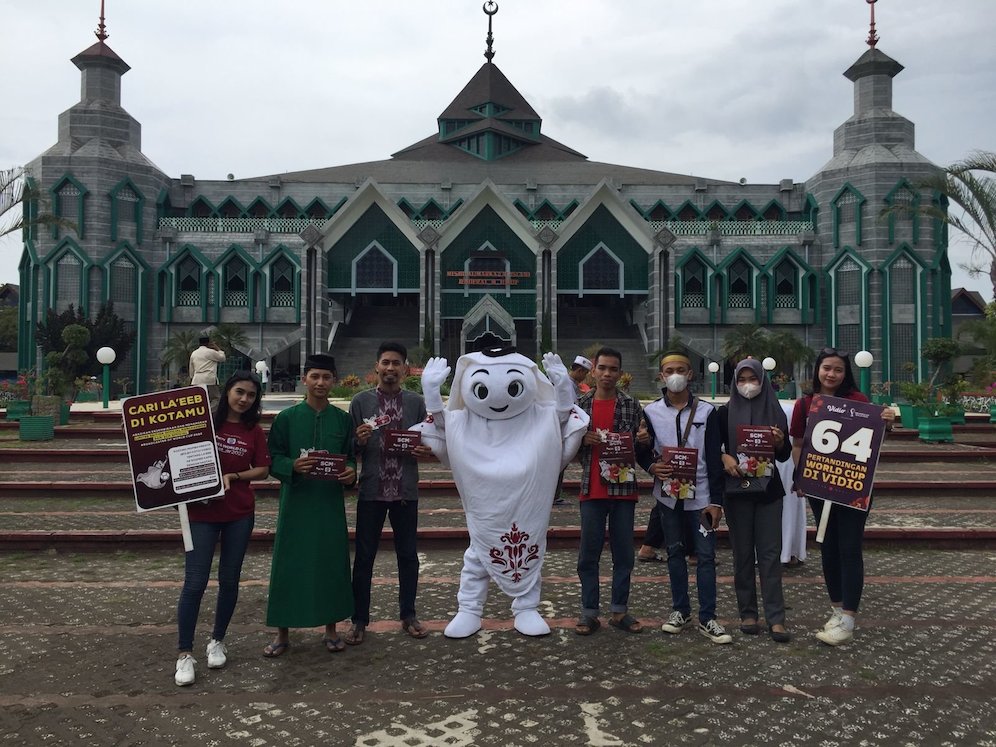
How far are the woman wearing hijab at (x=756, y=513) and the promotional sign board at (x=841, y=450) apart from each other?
0.52ft

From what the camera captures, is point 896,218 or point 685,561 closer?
point 685,561

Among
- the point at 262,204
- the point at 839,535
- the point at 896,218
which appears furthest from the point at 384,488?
the point at 262,204

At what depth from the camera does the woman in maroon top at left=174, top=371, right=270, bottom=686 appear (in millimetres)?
3822

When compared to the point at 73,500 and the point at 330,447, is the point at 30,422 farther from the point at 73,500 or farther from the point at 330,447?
the point at 330,447

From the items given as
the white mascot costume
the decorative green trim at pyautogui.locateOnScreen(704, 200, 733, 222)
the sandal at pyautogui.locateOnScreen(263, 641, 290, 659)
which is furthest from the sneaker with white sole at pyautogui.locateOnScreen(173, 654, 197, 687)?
the decorative green trim at pyautogui.locateOnScreen(704, 200, 733, 222)

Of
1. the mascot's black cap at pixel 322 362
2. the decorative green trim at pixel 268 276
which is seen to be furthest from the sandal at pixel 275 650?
the decorative green trim at pixel 268 276

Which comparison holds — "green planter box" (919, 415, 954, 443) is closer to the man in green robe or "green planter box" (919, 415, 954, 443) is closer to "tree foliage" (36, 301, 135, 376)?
the man in green robe

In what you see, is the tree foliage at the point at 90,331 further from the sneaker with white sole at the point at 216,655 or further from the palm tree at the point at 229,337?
the sneaker with white sole at the point at 216,655

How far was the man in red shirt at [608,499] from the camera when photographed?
4.36 meters

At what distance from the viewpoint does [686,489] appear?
4324 millimetres

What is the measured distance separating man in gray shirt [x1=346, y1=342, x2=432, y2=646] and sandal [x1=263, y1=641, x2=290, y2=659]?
38cm

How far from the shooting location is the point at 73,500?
892cm

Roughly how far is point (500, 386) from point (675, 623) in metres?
1.85

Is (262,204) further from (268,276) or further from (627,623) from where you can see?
(627,623)
